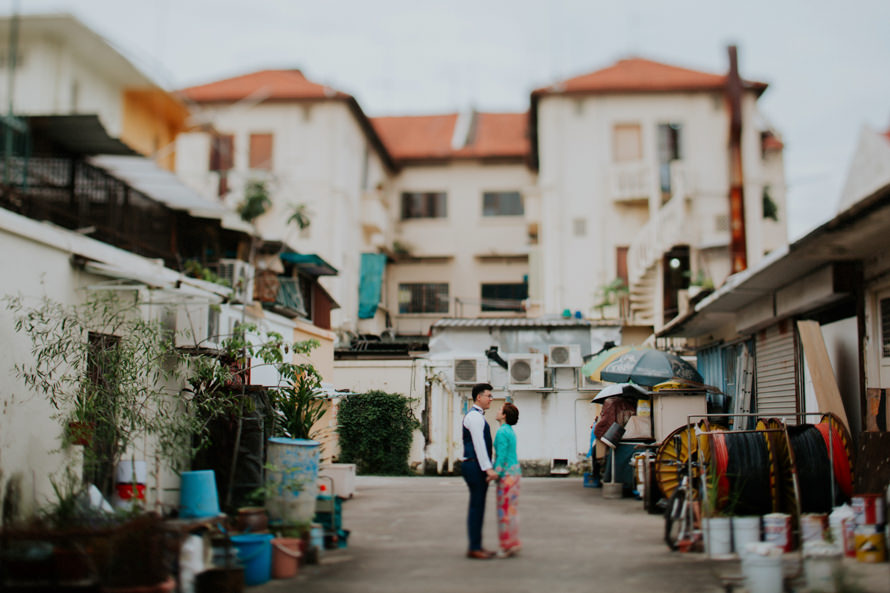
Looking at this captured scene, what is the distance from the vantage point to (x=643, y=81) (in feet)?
103

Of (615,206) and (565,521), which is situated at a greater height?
(615,206)

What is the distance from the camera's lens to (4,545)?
6484 millimetres

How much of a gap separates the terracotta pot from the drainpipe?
19.5 meters

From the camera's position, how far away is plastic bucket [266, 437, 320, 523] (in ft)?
29.7

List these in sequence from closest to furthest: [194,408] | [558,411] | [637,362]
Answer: [194,408] < [637,362] < [558,411]

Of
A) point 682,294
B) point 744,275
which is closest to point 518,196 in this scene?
point 682,294

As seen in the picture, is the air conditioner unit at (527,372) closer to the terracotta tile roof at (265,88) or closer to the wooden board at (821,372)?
the wooden board at (821,372)

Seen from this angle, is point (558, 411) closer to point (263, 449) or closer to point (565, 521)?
point (565, 521)

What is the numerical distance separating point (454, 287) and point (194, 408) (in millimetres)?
25484

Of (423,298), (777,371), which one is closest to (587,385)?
(777,371)

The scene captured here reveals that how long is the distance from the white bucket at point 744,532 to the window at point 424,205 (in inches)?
1124

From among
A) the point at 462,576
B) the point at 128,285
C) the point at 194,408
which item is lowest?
the point at 462,576

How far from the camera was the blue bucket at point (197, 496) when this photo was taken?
30.5ft

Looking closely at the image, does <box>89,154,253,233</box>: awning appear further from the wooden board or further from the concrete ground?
the wooden board
